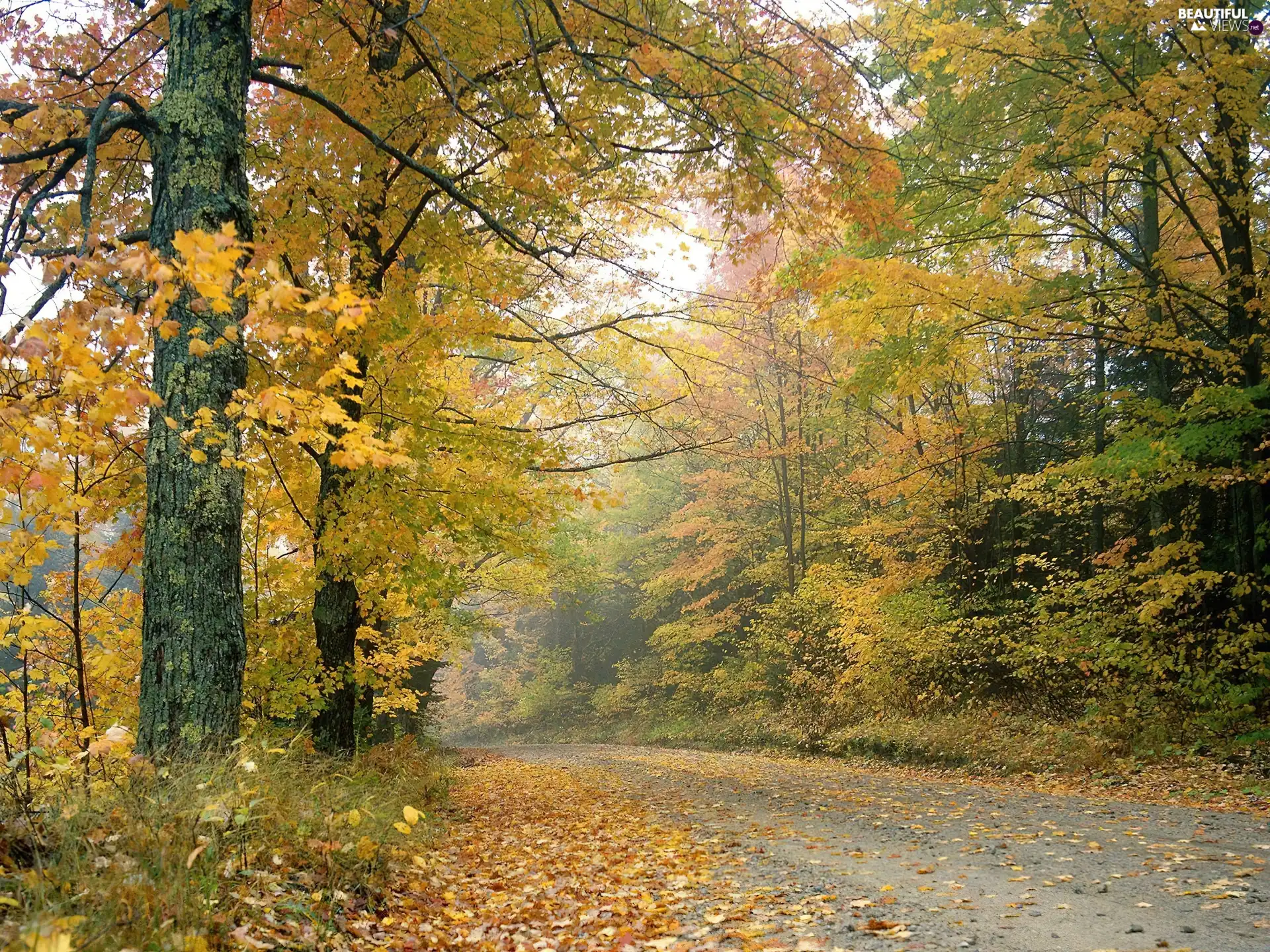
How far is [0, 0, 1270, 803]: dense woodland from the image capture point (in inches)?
157

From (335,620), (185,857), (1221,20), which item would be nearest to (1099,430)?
(1221,20)

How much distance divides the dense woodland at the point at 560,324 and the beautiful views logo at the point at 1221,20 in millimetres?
188

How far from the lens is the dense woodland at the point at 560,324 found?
13.1 ft

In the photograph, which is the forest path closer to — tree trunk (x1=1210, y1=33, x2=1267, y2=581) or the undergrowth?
the undergrowth

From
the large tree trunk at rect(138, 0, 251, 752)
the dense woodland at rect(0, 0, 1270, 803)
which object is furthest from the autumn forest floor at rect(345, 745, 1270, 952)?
the dense woodland at rect(0, 0, 1270, 803)

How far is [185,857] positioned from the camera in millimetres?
2918

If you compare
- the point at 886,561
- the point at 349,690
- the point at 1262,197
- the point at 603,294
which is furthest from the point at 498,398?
the point at 1262,197

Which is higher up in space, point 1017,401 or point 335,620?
point 1017,401

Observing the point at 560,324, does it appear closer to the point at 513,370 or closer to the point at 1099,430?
the point at 513,370

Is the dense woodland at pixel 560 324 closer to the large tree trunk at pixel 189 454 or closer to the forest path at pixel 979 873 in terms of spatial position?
the large tree trunk at pixel 189 454

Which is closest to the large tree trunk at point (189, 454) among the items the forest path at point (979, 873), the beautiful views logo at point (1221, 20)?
the forest path at point (979, 873)

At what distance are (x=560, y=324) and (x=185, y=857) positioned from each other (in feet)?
26.2

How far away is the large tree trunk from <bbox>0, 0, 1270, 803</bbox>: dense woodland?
2 centimetres

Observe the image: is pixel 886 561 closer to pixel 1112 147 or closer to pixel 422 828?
pixel 1112 147
